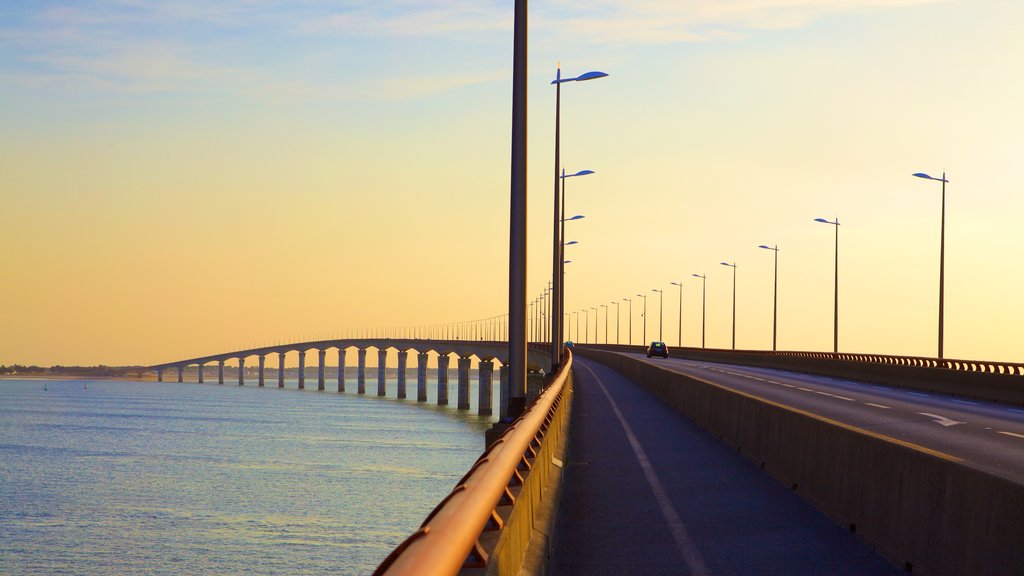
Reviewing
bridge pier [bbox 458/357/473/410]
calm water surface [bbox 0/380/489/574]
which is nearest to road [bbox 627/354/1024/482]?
calm water surface [bbox 0/380/489/574]

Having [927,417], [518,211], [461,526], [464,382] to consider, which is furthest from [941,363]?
[464,382]

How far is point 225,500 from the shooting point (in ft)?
200

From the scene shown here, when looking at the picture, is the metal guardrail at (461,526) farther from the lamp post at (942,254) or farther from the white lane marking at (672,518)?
the lamp post at (942,254)

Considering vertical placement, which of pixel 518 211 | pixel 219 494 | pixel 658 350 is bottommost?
pixel 219 494

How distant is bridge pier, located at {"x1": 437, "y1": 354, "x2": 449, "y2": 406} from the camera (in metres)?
194

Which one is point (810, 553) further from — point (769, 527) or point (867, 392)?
point (867, 392)

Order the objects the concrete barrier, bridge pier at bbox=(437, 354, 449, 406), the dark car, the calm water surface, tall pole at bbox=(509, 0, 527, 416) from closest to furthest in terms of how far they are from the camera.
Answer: the concrete barrier, tall pole at bbox=(509, 0, 527, 416), the calm water surface, the dark car, bridge pier at bbox=(437, 354, 449, 406)

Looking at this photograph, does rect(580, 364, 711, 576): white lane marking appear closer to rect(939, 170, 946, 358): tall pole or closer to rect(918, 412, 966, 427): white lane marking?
rect(918, 412, 966, 427): white lane marking

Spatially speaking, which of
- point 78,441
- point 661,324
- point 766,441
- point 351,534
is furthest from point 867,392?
point 661,324

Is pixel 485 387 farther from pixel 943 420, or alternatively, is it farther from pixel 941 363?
pixel 943 420

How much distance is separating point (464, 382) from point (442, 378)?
11.0m

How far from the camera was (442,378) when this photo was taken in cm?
19562

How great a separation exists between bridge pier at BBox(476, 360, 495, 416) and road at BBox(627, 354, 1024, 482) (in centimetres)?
12093

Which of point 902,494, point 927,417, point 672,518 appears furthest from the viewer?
point 927,417
